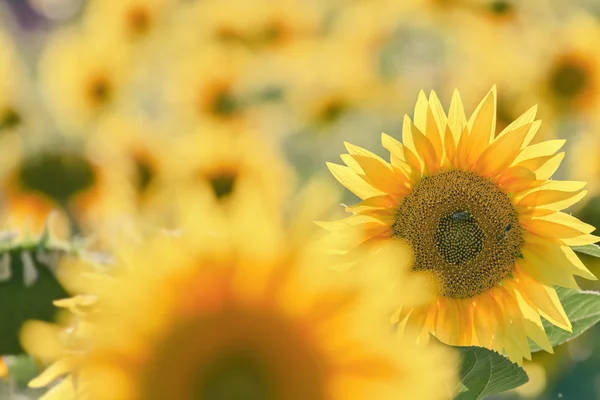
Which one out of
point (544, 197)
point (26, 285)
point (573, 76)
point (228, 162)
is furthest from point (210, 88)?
point (544, 197)

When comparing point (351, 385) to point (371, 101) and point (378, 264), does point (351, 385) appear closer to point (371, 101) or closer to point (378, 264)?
point (378, 264)

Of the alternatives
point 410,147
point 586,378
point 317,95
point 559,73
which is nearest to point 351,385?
point 410,147

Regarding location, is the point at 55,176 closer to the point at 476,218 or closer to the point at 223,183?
the point at 223,183

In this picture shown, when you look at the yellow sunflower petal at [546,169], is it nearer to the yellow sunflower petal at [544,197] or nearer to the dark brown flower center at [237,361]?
the yellow sunflower petal at [544,197]

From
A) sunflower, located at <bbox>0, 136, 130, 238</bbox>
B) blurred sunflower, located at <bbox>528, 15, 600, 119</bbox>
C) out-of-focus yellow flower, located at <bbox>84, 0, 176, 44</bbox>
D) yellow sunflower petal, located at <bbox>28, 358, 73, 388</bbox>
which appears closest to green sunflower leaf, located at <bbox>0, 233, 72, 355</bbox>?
yellow sunflower petal, located at <bbox>28, 358, 73, 388</bbox>

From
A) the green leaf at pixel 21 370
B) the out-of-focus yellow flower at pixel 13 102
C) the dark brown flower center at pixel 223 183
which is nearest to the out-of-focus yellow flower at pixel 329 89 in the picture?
the dark brown flower center at pixel 223 183

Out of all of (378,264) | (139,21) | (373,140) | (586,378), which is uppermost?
(139,21)
